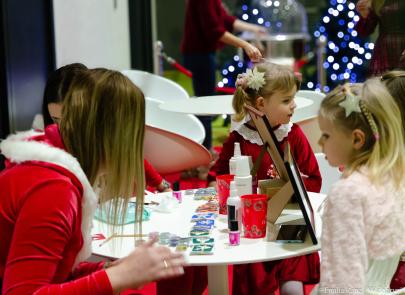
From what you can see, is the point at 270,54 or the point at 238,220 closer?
the point at 238,220

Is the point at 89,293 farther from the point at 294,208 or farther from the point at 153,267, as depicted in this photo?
the point at 294,208

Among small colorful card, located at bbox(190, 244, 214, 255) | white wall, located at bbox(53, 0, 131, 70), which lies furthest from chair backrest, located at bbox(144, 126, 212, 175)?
small colorful card, located at bbox(190, 244, 214, 255)

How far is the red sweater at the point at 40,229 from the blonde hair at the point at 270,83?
1.57 metres

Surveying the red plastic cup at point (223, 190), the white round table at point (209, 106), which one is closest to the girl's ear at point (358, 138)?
the red plastic cup at point (223, 190)

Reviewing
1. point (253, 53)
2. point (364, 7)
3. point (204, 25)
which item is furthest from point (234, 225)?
point (204, 25)

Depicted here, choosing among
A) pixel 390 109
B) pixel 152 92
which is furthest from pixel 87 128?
pixel 152 92

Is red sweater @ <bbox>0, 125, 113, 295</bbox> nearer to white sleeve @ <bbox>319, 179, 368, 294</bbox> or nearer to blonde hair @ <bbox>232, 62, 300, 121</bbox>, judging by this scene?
white sleeve @ <bbox>319, 179, 368, 294</bbox>

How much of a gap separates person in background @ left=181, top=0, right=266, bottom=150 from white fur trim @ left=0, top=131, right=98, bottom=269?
3.68m

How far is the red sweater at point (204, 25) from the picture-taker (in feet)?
19.3

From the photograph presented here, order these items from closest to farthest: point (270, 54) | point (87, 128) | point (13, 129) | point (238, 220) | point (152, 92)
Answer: point (87, 128) < point (238, 220) < point (13, 129) < point (152, 92) < point (270, 54)

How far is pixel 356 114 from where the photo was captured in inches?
81.0

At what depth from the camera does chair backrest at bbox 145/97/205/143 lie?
5.31m

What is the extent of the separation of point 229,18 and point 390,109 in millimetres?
4337

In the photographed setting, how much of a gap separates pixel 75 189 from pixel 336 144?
2.35ft
